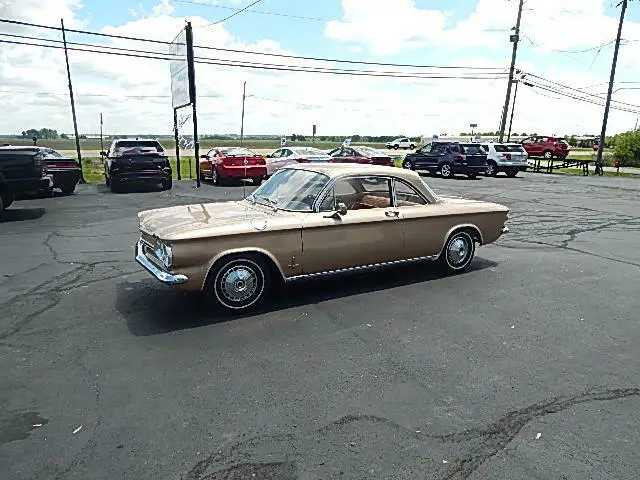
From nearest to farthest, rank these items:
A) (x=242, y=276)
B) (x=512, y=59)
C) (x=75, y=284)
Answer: (x=242, y=276), (x=75, y=284), (x=512, y=59)

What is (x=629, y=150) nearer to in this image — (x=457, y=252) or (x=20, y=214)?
(x=457, y=252)

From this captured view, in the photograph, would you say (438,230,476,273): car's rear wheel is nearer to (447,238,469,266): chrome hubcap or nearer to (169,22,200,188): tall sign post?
(447,238,469,266): chrome hubcap

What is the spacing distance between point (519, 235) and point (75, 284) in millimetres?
7822

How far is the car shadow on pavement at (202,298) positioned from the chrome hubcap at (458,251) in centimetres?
22

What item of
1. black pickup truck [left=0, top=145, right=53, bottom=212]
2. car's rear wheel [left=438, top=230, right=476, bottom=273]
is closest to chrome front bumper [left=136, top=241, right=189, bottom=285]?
car's rear wheel [left=438, top=230, right=476, bottom=273]

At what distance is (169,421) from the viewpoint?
3223 millimetres

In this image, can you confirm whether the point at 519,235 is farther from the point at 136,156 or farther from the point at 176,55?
the point at 176,55

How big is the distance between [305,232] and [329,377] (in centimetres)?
184

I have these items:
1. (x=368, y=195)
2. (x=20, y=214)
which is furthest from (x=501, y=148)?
(x=20, y=214)

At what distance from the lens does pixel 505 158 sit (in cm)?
2405

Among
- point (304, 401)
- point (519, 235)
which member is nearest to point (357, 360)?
point (304, 401)

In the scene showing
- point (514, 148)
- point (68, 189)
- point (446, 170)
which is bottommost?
point (68, 189)

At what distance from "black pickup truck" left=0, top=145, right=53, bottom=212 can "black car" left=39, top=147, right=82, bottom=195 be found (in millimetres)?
4493

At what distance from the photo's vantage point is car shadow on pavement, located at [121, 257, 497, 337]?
4891mm
